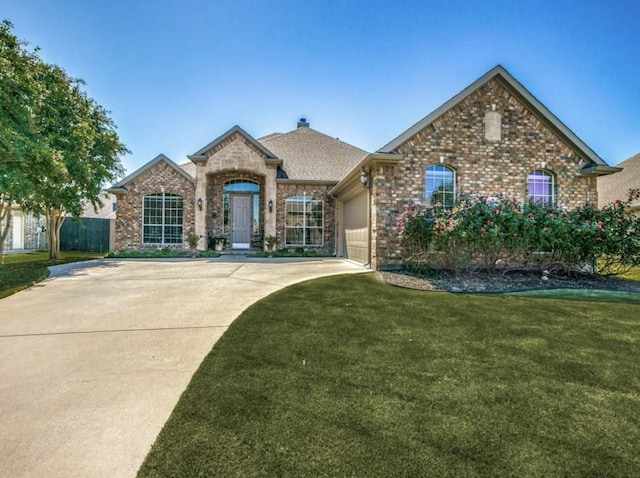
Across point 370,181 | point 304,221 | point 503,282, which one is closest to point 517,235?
point 503,282

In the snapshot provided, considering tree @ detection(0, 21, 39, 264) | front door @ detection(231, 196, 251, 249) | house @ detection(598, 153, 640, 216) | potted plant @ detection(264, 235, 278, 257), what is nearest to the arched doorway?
front door @ detection(231, 196, 251, 249)

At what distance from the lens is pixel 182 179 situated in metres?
15.6

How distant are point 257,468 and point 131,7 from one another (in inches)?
414

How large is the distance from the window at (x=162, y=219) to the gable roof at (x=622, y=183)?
23308mm

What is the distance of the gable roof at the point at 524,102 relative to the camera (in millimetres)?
9133

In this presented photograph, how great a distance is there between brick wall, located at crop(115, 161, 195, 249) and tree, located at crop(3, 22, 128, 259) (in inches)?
47.3

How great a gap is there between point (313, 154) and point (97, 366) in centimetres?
1547

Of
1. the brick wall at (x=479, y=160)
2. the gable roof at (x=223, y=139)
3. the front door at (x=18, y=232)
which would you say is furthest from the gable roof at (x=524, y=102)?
the front door at (x=18, y=232)

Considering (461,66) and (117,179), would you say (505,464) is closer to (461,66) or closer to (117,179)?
(461,66)

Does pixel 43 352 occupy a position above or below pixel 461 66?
below

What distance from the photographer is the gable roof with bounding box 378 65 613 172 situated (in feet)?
30.0

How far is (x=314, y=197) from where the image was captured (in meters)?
15.3

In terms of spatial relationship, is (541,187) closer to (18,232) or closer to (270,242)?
(270,242)

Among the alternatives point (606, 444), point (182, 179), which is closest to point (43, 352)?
point (606, 444)
